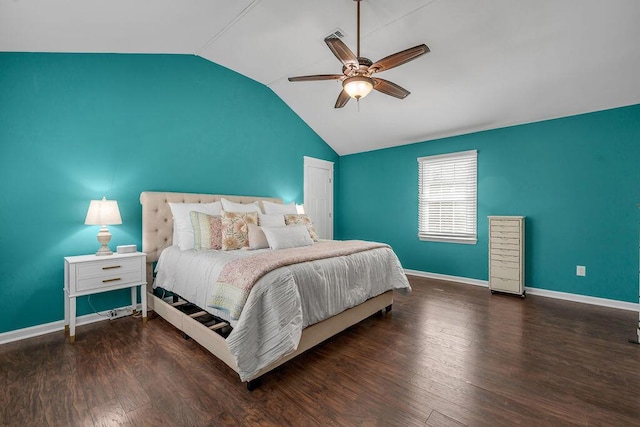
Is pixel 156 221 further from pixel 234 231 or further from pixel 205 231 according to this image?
pixel 234 231

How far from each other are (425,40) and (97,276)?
3.97m

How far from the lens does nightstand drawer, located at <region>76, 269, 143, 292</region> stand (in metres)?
2.48

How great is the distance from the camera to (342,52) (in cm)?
218

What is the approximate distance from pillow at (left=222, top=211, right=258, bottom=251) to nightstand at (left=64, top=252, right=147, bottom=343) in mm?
825

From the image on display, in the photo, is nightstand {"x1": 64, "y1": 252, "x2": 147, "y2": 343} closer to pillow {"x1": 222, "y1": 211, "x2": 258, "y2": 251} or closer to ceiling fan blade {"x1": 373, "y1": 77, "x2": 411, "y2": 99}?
pillow {"x1": 222, "y1": 211, "x2": 258, "y2": 251}

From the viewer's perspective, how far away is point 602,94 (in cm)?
325

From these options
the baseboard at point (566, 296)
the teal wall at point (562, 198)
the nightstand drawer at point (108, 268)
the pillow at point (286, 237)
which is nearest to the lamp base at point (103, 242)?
the nightstand drawer at point (108, 268)

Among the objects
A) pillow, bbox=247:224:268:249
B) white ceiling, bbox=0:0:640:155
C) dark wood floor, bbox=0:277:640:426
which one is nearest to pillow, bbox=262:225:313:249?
pillow, bbox=247:224:268:249

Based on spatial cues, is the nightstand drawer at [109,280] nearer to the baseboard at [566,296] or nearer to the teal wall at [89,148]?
the teal wall at [89,148]

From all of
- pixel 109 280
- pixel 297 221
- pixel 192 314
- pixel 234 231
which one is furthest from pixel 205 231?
pixel 297 221

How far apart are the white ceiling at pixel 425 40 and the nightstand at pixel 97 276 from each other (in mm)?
1922

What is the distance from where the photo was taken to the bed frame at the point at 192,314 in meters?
2.02

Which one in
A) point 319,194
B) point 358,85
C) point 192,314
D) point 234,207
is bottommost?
point 192,314

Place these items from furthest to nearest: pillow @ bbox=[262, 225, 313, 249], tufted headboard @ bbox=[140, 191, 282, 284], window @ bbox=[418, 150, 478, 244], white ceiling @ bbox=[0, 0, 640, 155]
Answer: window @ bbox=[418, 150, 478, 244]
tufted headboard @ bbox=[140, 191, 282, 284]
pillow @ bbox=[262, 225, 313, 249]
white ceiling @ bbox=[0, 0, 640, 155]
